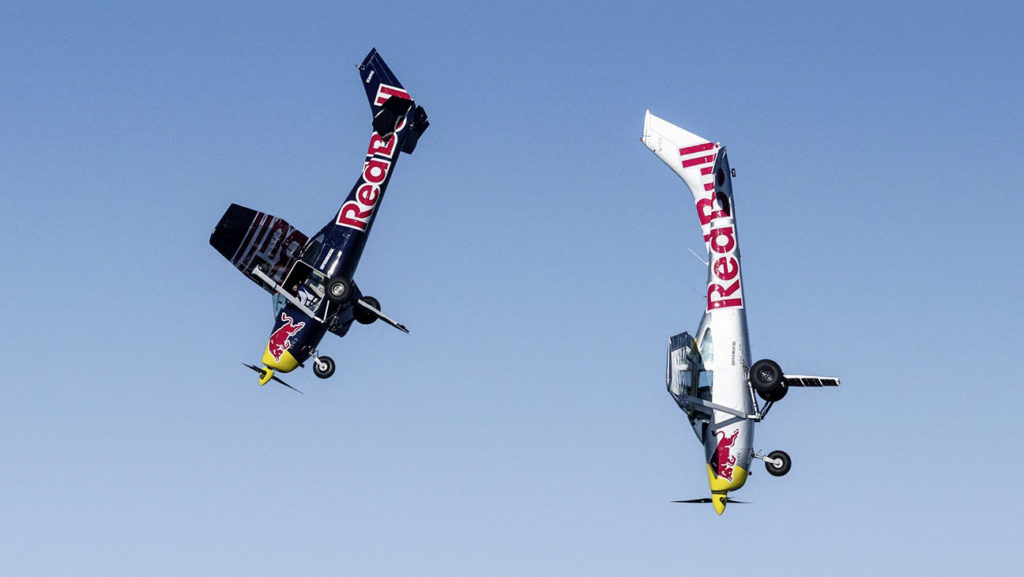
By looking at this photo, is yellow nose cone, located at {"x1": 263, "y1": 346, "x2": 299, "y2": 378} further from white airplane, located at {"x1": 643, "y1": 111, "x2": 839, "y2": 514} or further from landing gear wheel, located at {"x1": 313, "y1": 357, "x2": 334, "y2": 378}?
white airplane, located at {"x1": 643, "y1": 111, "x2": 839, "y2": 514}

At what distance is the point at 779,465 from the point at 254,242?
22.9m

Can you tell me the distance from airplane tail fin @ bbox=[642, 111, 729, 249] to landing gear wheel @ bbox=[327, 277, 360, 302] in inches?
524

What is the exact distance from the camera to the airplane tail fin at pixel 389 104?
265 ft

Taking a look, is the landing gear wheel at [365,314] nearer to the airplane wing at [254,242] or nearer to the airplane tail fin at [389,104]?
the airplane wing at [254,242]

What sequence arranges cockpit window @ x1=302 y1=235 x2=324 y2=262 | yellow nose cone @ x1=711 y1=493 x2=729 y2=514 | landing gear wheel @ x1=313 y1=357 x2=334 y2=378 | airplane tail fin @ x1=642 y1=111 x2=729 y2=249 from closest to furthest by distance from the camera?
yellow nose cone @ x1=711 y1=493 x2=729 y2=514, airplane tail fin @ x1=642 y1=111 x2=729 y2=249, cockpit window @ x1=302 y1=235 x2=324 y2=262, landing gear wheel @ x1=313 y1=357 x2=334 y2=378

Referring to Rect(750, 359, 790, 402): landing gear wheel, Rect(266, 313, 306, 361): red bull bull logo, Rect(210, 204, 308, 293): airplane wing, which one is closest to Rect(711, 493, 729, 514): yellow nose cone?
Rect(750, 359, 790, 402): landing gear wheel

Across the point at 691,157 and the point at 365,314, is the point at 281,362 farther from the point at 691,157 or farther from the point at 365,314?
the point at 691,157

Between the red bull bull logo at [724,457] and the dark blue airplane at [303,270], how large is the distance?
1450 centimetres

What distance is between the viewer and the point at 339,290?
7619 centimetres

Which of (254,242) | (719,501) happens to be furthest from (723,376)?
(254,242)

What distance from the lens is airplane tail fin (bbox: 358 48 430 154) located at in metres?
80.9

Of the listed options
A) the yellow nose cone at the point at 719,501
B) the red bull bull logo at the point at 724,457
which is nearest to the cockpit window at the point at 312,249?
the red bull bull logo at the point at 724,457

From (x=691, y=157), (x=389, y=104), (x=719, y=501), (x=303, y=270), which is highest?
(x=389, y=104)

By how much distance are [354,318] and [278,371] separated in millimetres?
3884
